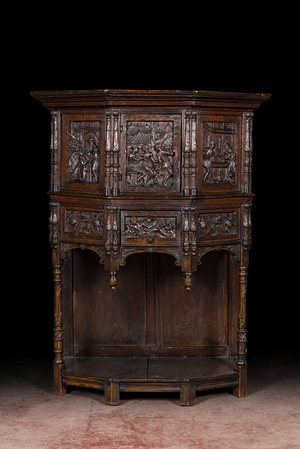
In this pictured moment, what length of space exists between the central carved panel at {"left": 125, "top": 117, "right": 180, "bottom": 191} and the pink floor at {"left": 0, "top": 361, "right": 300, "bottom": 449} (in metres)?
1.74

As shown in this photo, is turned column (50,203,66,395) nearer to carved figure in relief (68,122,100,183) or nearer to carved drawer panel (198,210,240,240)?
carved figure in relief (68,122,100,183)

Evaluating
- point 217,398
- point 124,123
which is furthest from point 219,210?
point 217,398

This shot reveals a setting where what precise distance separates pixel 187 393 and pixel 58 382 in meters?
1.07

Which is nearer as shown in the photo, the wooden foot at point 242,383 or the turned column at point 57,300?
the turned column at point 57,300

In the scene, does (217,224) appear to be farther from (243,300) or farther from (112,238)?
(112,238)

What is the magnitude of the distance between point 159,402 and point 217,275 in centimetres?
129

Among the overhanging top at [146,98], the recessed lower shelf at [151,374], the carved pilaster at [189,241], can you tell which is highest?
the overhanging top at [146,98]

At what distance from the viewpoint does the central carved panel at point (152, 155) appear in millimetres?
7688

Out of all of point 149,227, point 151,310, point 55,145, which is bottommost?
point 151,310

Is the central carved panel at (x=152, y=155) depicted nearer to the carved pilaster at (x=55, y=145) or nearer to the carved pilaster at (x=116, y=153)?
the carved pilaster at (x=116, y=153)

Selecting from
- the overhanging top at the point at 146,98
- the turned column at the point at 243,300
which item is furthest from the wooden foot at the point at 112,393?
the overhanging top at the point at 146,98

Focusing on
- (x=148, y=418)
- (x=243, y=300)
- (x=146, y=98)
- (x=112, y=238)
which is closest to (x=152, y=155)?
(x=146, y=98)

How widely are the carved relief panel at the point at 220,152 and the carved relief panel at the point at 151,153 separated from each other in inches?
8.7

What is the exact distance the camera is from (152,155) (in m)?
7.70
